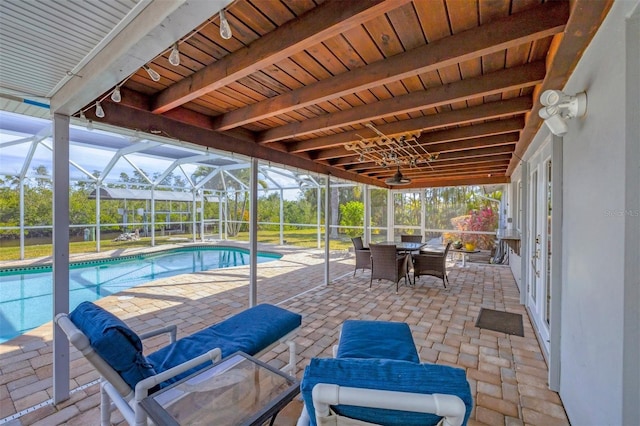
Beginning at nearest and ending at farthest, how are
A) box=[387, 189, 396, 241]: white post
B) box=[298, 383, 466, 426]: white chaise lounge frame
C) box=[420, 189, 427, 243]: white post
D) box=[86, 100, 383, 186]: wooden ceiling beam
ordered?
1. box=[298, 383, 466, 426]: white chaise lounge frame
2. box=[86, 100, 383, 186]: wooden ceiling beam
3. box=[420, 189, 427, 243]: white post
4. box=[387, 189, 396, 241]: white post

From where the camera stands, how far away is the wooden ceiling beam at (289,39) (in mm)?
1384

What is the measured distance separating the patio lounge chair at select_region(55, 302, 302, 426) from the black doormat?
9.74 ft

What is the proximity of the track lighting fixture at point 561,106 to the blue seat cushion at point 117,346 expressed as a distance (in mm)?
2790

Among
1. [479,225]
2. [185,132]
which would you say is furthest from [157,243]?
[479,225]

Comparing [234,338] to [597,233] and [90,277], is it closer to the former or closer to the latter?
[597,233]

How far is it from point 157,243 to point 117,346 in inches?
451

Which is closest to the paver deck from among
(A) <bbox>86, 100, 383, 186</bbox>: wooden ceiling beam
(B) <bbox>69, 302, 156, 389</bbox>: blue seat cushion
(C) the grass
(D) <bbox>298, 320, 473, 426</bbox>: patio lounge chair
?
(B) <bbox>69, 302, 156, 389</bbox>: blue seat cushion

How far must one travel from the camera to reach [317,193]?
12023 millimetres

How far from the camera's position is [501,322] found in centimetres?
373

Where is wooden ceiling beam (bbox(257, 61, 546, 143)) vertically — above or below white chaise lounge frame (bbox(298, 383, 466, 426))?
above

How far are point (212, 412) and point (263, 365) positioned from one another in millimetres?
368

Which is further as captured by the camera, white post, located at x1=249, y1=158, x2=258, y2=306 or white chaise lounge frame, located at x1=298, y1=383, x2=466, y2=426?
white post, located at x1=249, y1=158, x2=258, y2=306

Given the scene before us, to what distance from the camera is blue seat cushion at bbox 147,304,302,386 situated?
1.92 metres

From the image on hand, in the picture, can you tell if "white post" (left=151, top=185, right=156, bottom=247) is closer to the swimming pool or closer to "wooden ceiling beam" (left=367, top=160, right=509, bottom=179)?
the swimming pool
